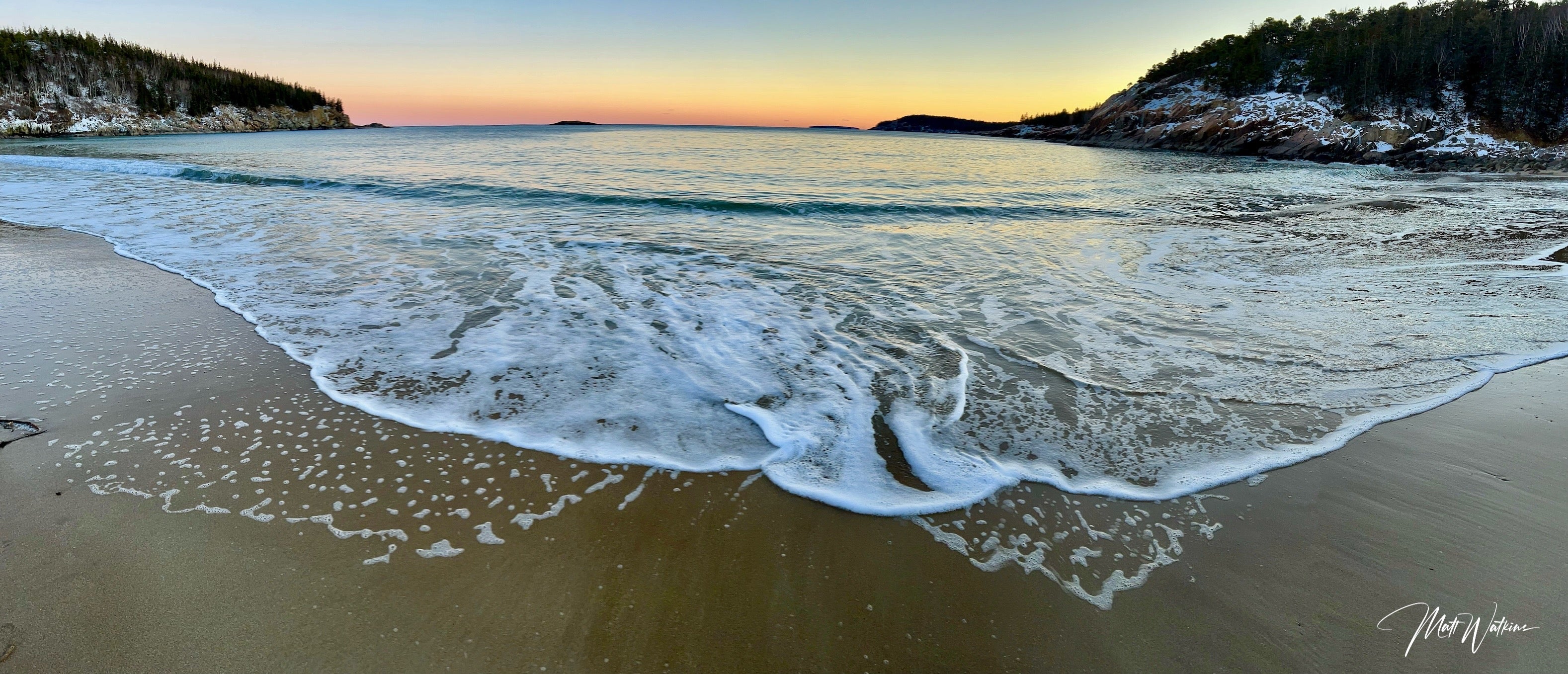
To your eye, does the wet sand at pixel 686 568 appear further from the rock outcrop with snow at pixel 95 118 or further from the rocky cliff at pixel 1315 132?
the rock outcrop with snow at pixel 95 118

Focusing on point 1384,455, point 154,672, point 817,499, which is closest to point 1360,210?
point 1384,455

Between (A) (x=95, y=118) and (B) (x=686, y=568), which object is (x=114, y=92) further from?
(B) (x=686, y=568)

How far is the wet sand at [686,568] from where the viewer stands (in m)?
1.72

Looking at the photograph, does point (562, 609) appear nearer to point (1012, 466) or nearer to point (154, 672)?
point (154, 672)

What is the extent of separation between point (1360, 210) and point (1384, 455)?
13945 mm

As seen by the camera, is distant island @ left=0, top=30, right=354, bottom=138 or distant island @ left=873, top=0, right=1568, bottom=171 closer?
distant island @ left=873, top=0, right=1568, bottom=171

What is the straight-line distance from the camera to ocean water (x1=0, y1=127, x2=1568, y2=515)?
295 centimetres

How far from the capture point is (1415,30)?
42.6 meters

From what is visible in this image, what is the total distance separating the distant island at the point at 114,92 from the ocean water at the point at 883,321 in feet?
217
